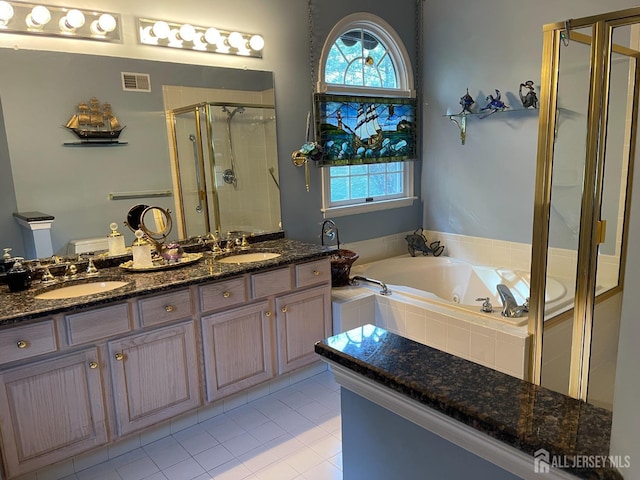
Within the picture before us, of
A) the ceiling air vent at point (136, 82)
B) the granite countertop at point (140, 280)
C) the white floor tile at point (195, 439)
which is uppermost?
the ceiling air vent at point (136, 82)

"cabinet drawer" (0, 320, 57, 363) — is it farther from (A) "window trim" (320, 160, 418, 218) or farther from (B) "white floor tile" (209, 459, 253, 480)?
(A) "window trim" (320, 160, 418, 218)

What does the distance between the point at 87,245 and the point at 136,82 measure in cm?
98

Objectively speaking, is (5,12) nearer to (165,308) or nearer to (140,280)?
(140,280)

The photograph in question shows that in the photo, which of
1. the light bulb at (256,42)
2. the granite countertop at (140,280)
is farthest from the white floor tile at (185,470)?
the light bulb at (256,42)

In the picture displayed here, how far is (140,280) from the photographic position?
7.96ft

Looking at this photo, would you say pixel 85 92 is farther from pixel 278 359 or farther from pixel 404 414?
pixel 404 414

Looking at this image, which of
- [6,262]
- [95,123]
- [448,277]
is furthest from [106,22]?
[448,277]

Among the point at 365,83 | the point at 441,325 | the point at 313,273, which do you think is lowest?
the point at 441,325

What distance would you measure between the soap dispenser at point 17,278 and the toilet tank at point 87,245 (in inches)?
11.2

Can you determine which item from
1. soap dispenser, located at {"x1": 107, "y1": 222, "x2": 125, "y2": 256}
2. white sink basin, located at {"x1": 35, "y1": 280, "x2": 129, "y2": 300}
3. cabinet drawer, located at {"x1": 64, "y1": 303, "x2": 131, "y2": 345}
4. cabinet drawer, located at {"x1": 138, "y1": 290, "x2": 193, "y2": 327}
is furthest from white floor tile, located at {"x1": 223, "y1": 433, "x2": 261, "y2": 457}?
soap dispenser, located at {"x1": 107, "y1": 222, "x2": 125, "y2": 256}

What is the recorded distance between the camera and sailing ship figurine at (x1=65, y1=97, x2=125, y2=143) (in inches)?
100

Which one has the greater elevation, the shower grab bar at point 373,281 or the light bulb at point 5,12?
the light bulb at point 5,12

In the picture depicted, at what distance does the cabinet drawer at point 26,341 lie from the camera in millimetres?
1917

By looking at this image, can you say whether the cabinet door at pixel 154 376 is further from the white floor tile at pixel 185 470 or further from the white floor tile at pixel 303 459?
the white floor tile at pixel 303 459
